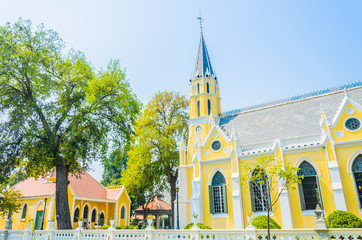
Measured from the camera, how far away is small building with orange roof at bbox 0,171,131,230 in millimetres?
24192

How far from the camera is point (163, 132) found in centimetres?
2962

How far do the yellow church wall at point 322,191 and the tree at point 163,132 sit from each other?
42.4 feet

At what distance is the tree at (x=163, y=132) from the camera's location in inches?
1106

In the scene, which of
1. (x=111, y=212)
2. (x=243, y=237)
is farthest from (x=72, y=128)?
(x=111, y=212)

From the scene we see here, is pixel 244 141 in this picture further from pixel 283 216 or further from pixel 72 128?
pixel 72 128

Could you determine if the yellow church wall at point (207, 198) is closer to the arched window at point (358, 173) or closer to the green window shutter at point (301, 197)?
the green window shutter at point (301, 197)

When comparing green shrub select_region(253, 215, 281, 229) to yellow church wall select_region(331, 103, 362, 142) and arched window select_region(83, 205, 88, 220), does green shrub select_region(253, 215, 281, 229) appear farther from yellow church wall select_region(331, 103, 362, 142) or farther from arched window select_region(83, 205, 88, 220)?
arched window select_region(83, 205, 88, 220)

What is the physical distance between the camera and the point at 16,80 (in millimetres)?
16172

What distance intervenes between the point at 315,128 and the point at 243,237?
43.2ft

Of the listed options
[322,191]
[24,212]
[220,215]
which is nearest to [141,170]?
[220,215]

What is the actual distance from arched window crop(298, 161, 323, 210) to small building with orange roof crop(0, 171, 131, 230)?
17046mm

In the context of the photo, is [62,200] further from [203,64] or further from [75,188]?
[203,64]

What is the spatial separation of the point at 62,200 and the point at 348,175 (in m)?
17.9

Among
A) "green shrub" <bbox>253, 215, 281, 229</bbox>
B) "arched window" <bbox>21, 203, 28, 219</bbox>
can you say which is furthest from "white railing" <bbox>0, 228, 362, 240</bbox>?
"arched window" <bbox>21, 203, 28, 219</bbox>
